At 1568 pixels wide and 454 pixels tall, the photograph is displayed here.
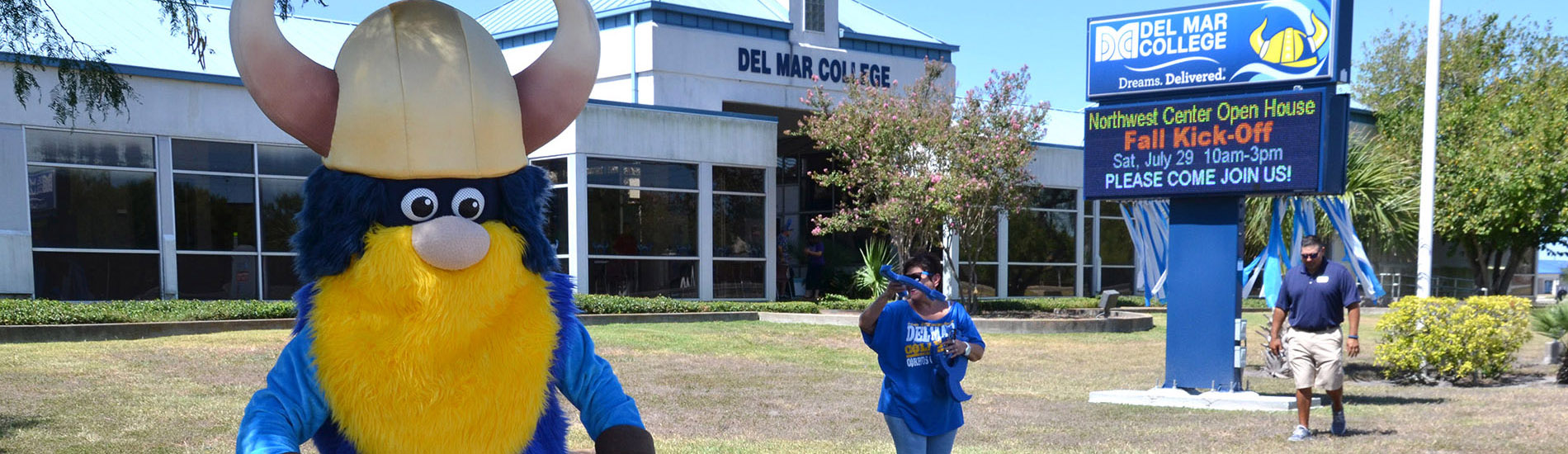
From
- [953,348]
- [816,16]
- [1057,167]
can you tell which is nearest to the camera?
[953,348]

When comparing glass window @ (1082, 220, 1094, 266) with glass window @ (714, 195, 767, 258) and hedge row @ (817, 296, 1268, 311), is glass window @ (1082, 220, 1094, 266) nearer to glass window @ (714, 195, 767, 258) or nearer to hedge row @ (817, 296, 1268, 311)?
hedge row @ (817, 296, 1268, 311)

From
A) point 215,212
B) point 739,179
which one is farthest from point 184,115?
point 739,179

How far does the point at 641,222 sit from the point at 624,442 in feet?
64.0

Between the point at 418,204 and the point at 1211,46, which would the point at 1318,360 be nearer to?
the point at 1211,46

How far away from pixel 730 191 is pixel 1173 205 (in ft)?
41.0

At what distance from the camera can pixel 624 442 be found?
2.96 m

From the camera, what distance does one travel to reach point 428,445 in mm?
2787

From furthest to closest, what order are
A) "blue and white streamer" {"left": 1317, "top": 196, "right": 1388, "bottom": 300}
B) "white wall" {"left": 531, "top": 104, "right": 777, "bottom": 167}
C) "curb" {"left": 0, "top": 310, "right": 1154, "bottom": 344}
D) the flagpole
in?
"white wall" {"left": 531, "top": 104, "right": 777, "bottom": 167}
the flagpole
"curb" {"left": 0, "top": 310, "right": 1154, "bottom": 344}
"blue and white streamer" {"left": 1317, "top": 196, "right": 1388, "bottom": 300}

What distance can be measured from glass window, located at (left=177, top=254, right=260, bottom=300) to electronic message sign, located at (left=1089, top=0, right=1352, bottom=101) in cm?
1388

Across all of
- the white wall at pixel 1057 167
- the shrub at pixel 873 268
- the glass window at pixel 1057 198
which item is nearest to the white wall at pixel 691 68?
the shrub at pixel 873 268

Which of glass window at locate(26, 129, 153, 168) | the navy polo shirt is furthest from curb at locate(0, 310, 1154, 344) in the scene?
the navy polo shirt

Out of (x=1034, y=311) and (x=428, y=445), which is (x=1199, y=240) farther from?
(x=1034, y=311)

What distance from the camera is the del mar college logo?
36.4 feet

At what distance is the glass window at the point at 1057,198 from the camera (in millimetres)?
28328
